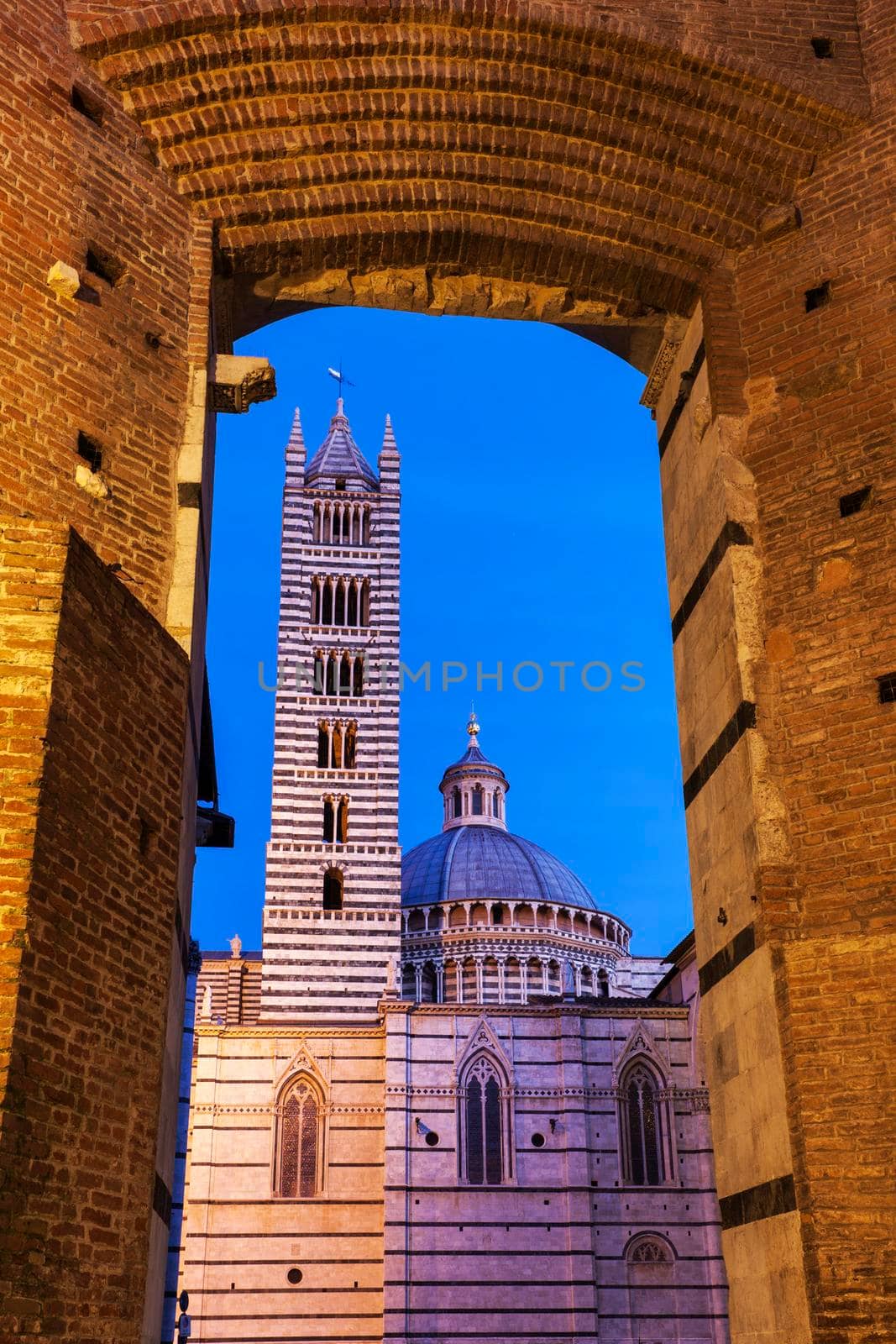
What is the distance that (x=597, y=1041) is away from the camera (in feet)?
103

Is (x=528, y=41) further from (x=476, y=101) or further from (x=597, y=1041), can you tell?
(x=597, y=1041)

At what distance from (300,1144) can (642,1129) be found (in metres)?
7.82

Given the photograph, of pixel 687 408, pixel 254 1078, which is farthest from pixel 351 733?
pixel 687 408

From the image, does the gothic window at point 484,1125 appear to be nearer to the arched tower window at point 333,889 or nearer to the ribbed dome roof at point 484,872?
the arched tower window at point 333,889

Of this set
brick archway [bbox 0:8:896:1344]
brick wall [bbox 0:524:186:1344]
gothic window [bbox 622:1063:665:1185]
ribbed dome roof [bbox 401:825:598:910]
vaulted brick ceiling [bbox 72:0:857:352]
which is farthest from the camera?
ribbed dome roof [bbox 401:825:598:910]

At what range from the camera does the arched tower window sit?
36219 mm

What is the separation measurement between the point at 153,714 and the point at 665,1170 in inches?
1089

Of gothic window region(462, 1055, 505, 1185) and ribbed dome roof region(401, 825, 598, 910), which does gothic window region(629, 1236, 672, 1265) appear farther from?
ribbed dome roof region(401, 825, 598, 910)

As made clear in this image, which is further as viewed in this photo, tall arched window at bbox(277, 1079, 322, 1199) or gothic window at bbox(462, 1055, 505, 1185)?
gothic window at bbox(462, 1055, 505, 1185)

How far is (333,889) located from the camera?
36.3 meters

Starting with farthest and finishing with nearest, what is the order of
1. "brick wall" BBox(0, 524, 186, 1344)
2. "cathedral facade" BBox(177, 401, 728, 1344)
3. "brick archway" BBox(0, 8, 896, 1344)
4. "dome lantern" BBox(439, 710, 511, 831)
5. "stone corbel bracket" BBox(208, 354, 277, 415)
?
"dome lantern" BBox(439, 710, 511, 831)
"cathedral facade" BBox(177, 401, 728, 1344)
"stone corbel bracket" BBox(208, 354, 277, 415)
"brick archway" BBox(0, 8, 896, 1344)
"brick wall" BBox(0, 524, 186, 1344)

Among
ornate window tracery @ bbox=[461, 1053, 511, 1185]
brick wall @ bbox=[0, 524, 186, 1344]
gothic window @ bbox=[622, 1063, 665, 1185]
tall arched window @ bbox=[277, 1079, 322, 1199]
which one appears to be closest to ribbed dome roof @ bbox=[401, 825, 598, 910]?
gothic window @ bbox=[622, 1063, 665, 1185]

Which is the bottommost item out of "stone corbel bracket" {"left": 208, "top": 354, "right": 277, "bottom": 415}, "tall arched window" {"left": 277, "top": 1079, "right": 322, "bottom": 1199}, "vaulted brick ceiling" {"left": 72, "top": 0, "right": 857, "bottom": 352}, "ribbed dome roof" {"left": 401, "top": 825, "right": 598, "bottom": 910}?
"tall arched window" {"left": 277, "top": 1079, "right": 322, "bottom": 1199}

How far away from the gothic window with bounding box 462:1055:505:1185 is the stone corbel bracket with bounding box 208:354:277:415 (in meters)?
25.3
